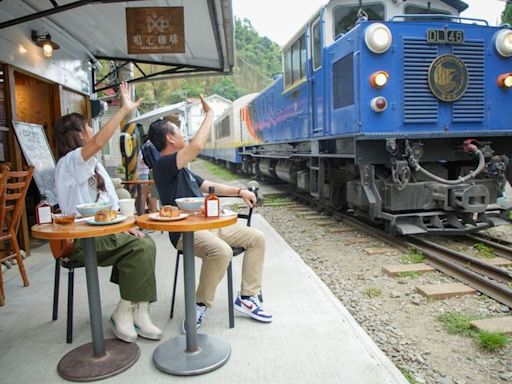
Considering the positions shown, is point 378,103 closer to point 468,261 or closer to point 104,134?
point 468,261

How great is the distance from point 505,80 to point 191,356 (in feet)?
17.7

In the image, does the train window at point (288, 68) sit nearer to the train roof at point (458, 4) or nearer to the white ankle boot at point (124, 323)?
the train roof at point (458, 4)

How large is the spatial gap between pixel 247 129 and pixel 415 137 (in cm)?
1048

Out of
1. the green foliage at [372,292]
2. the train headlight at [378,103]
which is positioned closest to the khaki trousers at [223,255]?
the green foliage at [372,292]

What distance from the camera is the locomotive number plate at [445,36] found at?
17.8 feet

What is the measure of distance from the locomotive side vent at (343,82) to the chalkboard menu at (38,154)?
3.91m

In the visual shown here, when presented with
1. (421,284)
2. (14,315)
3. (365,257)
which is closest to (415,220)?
(365,257)

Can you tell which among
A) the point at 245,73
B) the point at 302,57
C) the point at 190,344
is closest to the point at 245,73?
the point at 245,73

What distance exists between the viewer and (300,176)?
862 cm

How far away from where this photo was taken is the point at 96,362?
2531 millimetres

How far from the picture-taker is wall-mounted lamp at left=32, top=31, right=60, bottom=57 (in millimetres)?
5695

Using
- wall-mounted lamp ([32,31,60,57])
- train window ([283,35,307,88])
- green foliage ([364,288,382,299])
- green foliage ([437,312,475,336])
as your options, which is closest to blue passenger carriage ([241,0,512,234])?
green foliage ([364,288,382,299])

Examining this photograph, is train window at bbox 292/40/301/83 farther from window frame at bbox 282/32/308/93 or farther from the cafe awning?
the cafe awning

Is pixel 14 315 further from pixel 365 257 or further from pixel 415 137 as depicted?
pixel 415 137
